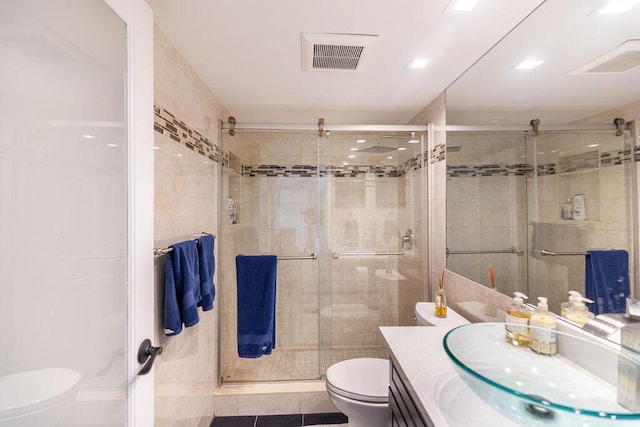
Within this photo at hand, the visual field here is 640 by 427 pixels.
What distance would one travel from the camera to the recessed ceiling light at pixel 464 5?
3.48 feet

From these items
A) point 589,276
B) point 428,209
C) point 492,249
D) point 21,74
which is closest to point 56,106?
point 21,74

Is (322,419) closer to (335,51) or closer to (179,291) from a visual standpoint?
(179,291)

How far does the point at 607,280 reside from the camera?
2.93 feet

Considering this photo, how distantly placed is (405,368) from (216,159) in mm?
1798

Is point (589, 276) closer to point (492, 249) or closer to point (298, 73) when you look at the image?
point (492, 249)

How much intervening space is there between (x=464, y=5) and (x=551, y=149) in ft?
2.20

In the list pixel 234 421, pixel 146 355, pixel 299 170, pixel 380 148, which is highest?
pixel 380 148

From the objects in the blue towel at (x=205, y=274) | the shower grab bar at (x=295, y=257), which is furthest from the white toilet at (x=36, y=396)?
the shower grab bar at (x=295, y=257)

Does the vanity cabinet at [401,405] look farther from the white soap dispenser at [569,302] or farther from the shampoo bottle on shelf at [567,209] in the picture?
the shampoo bottle on shelf at [567,209]

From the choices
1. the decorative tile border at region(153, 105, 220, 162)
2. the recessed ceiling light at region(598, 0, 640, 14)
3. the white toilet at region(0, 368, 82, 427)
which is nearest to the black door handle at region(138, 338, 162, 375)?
the white toilet at region(0, 368, 82, 427)

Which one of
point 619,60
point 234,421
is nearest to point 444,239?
point 619,60

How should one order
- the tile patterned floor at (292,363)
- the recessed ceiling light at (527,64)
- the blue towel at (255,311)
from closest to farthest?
the recessed ceiling light at (527,64) < the blue towel at (255,311) < the tile patterned floor at (292,363)

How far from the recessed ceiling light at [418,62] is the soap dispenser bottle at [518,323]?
1.28 meters

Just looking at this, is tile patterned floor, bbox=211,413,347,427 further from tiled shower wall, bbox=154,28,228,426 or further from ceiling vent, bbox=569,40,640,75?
ceiling vent, bbox=569,40,640,75
